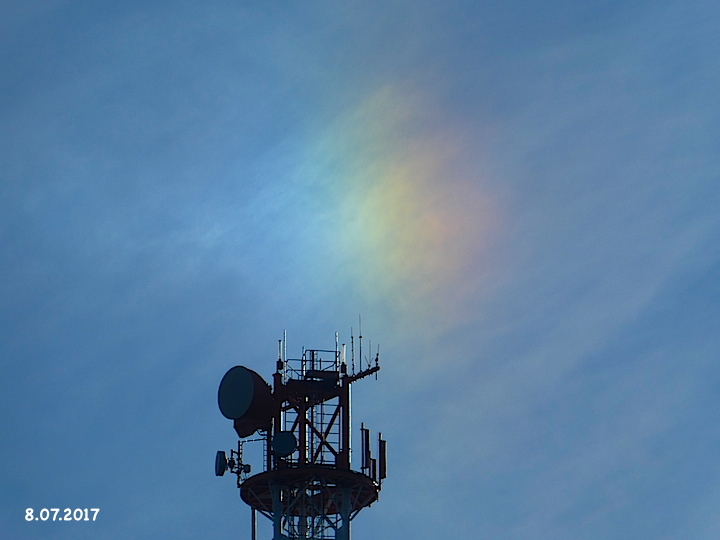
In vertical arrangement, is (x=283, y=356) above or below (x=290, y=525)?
above

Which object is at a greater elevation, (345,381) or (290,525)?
(345,381)

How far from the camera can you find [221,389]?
449 feet

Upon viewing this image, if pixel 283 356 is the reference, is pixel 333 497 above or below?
below

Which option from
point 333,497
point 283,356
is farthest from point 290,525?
point 283,356

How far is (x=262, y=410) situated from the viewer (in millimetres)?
136625

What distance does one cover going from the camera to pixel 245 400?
136000 millimetres

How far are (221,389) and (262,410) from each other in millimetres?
3220

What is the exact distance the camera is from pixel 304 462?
135125mm

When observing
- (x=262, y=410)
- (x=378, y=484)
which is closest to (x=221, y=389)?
(x=262, y=410)

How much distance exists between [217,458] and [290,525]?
292 inches

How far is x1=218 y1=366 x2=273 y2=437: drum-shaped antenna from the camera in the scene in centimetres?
13600

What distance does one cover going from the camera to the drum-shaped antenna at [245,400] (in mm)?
136000

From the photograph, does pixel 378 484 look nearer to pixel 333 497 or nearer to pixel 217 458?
pixel 333 497

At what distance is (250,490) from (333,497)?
5.98m
